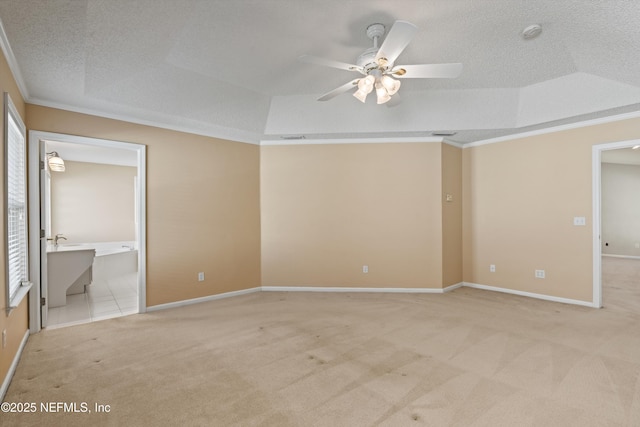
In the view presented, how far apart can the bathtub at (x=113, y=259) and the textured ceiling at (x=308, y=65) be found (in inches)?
140

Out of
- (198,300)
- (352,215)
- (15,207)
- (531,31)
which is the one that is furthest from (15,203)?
(531,31)

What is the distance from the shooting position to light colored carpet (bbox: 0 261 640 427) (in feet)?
6.39

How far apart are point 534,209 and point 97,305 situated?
248 inches

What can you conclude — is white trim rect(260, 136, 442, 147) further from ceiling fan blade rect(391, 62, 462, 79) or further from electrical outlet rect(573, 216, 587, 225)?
ceiling fan blade rect(391, 62, 462, 79)

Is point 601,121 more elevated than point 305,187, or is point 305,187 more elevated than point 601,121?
point 601,121

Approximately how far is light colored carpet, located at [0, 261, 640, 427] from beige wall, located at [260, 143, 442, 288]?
1.06 meters

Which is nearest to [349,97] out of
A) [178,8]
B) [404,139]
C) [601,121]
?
[404,139]

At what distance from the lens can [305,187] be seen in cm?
502

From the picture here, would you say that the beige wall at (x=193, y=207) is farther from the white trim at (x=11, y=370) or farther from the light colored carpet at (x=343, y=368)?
the white trim at (x=11, y=370)

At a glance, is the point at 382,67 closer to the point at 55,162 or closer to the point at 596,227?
the point at 596,227

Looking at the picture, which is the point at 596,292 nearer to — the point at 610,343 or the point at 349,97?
the point at 610,343

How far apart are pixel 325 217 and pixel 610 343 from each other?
353cm

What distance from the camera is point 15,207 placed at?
9.03 feet

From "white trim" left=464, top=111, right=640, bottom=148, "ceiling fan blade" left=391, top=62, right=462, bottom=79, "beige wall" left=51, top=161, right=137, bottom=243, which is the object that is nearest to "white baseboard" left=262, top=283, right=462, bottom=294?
"white trim" left=464, top=111, right=640, bottom=148
